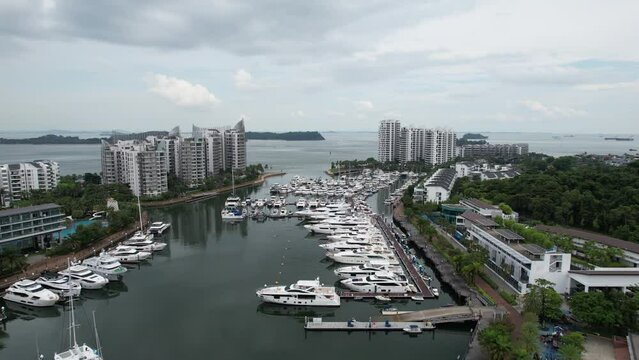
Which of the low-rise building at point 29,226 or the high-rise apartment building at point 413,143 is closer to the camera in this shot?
the low-rise building at point 29,226

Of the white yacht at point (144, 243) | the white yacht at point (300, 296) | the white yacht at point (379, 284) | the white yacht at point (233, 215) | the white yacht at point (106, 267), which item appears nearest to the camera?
the white yacht at point (300, 296)

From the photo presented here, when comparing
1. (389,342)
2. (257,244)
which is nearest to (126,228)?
(257,244)

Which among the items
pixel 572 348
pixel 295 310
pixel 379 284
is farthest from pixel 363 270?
pixel 572 348

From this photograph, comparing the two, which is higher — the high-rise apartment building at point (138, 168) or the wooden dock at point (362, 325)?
the high-rise apartment building at point (138, 168)

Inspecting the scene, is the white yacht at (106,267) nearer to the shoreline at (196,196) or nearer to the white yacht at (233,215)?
the white yacht at (233,215)

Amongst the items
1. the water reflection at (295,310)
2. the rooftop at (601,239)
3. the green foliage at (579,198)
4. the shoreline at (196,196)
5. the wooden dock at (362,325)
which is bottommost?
the water reflection at (295,310)

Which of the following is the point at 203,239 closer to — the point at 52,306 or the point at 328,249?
the point at 328,249

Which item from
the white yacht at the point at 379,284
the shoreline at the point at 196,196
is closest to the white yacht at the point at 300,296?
the white yacht at the point at 379,284

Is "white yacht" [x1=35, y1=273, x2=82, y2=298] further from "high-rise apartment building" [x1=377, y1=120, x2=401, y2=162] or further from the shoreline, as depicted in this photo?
"high-rise apartment building" [x1=377, y1=120, x2=401, y2=162]
